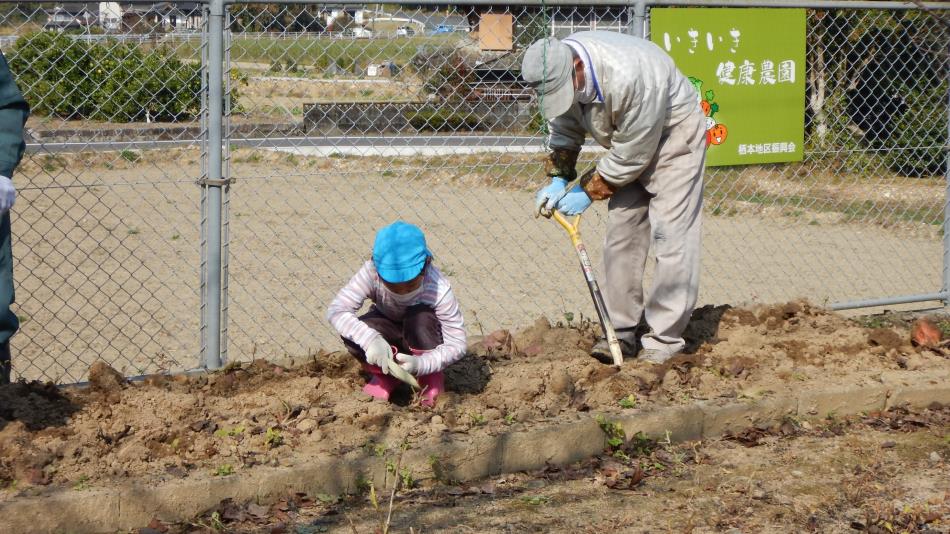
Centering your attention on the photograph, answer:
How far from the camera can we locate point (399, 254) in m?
4.28

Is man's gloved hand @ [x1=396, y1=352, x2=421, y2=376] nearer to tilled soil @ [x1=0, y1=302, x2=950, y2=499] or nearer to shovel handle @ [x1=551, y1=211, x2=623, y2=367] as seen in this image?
tilled soil @ [x1=0, y1=302, x2=950, y2=499]

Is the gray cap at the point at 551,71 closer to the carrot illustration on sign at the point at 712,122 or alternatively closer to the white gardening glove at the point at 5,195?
the carrot illustration on sign at the point at 712,122

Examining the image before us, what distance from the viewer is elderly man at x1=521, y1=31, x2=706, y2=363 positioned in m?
4.80

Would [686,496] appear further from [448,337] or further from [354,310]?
[354,310]

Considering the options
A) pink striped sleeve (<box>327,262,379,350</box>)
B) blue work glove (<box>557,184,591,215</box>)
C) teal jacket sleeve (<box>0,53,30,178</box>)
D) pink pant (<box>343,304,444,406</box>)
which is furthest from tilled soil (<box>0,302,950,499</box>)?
teal jacket sleeve (<box>0,53,30,178</box>)

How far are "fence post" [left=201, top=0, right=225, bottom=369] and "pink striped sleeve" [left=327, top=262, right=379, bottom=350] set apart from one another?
0.80 metres

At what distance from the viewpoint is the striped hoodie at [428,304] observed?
177 inches

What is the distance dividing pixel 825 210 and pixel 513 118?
5871 mm

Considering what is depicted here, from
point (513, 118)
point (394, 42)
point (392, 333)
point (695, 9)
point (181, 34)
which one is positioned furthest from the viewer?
point (513, 118)

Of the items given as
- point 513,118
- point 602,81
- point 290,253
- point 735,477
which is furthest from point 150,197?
point 735,477

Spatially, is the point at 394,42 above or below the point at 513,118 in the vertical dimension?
above

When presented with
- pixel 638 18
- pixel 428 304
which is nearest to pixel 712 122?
pixel 638 18

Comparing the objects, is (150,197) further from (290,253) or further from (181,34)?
(181,34)

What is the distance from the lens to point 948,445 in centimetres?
479
